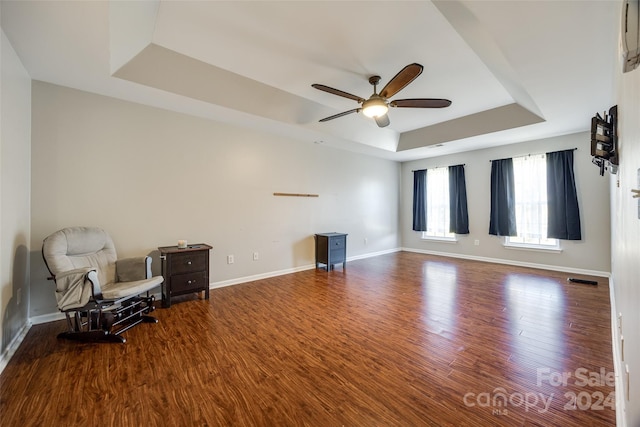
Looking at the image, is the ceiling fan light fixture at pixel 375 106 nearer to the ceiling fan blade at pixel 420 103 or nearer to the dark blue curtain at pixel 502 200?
the ceiling fan blade at pixel 420 103

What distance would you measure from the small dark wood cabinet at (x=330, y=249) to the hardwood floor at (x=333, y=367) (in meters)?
1.56

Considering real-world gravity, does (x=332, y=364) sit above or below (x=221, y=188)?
below

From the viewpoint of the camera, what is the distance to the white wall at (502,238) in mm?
4281

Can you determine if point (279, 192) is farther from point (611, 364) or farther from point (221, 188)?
point (611, 364)

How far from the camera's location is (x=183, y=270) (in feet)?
10.4

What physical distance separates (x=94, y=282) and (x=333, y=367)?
2105mm

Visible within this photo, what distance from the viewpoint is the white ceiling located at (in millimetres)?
1876

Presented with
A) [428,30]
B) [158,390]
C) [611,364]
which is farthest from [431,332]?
[428,30]

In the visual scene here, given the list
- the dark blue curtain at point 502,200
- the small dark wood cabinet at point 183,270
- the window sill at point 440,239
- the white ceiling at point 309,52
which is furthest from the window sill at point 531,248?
the small dark wood cabinet at point 183,270

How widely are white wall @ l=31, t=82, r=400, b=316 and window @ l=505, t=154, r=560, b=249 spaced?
11.4 ft

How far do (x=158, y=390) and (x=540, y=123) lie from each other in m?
5.59

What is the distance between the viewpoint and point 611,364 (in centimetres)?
189

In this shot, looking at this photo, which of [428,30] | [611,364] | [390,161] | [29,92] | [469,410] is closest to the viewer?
[469,410]

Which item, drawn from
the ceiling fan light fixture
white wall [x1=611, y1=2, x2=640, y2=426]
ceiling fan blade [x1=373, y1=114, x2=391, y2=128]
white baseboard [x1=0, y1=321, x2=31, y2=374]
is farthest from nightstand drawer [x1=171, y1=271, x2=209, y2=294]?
white wall [x1=611, y1=2, x2=640, y2=426]
